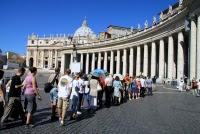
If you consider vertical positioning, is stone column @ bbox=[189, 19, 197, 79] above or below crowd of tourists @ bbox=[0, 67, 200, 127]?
above

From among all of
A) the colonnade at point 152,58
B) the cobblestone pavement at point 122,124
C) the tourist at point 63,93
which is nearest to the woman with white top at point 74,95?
the cobblestone pavement at point 122,124

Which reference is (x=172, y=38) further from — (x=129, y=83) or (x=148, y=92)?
(x=129, y=83)

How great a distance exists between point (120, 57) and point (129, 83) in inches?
2339

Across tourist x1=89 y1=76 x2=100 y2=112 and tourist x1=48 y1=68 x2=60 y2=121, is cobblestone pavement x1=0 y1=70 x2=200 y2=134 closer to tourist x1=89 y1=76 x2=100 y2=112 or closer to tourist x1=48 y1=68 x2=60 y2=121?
tourist x1=48 y1=68 x2=60 y2=121

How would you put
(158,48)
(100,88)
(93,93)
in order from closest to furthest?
(93,93)
(100,88)
(158,48)

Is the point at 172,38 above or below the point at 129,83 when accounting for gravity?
above

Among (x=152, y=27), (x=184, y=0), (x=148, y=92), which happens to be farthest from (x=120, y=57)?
(x=148, y=92)


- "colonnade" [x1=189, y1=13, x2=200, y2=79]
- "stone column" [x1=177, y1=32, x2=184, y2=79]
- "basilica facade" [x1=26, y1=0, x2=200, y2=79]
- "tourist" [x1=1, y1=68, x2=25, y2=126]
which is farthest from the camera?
"stone column" [x1=177, y1=32, x2=184, y2=79]

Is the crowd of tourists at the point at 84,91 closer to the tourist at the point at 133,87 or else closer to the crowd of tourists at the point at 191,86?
the tourist at the point at 133,87

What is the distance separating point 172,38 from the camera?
53.2 meters

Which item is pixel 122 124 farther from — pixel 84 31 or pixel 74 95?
pixel 84 31

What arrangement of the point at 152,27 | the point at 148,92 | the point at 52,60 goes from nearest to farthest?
the point at 148,92
the point at 152,27
the point at 52,60

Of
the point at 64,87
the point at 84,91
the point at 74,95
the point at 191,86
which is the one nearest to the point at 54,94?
the point at 74,95

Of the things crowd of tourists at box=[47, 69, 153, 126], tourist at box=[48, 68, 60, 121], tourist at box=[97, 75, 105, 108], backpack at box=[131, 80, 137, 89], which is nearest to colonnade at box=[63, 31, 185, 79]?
crowd of tourists at box=[47, 69, 153, 126]
